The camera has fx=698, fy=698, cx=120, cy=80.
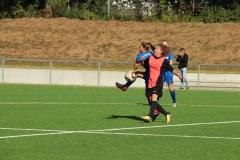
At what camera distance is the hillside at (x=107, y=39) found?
53.7 meters

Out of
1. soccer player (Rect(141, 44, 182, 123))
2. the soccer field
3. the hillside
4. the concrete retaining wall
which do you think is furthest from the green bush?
soccer player (Rect(141, 44, 182, 123))

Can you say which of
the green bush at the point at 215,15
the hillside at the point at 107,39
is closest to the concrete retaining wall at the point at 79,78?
the hillside at the point at 107,39

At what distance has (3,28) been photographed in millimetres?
61938

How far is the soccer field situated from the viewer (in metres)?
10.8

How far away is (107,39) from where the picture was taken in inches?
2291

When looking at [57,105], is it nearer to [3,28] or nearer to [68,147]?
[68,147]

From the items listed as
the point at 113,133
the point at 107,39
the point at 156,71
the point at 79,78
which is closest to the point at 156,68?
the point at 156,71

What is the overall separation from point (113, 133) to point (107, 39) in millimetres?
45084

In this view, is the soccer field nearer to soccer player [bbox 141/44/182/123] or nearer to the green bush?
soccer player [bbox 141/44/182/123]

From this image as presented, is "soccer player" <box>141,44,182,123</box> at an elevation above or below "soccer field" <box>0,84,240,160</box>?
above

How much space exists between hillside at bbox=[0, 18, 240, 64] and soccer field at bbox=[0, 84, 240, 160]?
32.3m

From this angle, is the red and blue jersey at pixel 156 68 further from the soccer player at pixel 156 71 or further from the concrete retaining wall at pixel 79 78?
the concrete retaining wall at pixel 79 78

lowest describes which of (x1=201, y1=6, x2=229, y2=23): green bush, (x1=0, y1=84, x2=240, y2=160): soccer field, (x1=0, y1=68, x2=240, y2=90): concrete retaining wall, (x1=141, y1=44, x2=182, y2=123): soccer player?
(x1=0, y1=68, x2=240, y2=90): concrete retaining wall

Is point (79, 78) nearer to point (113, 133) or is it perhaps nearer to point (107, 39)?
point (107, 39)
